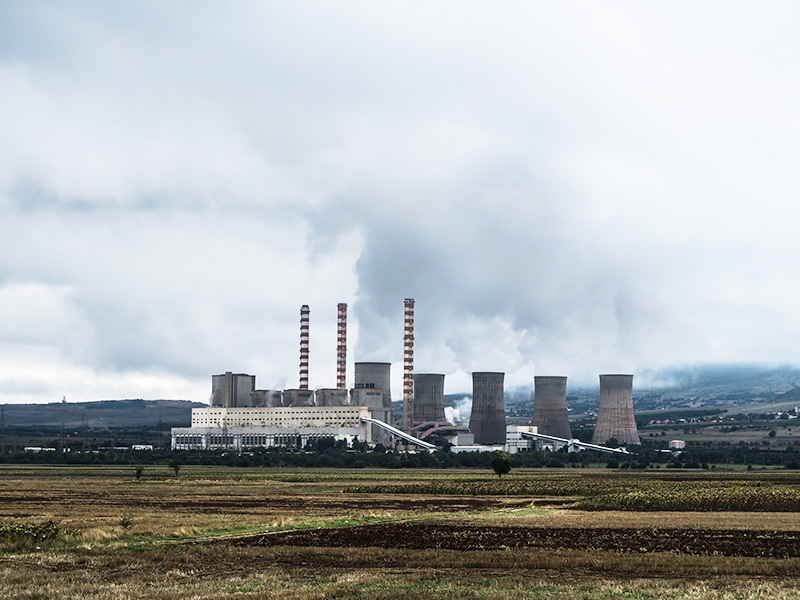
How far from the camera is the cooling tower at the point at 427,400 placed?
605ft

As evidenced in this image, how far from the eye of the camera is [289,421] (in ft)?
602

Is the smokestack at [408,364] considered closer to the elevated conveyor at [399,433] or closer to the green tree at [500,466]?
the elevated conveyor at [399,433]

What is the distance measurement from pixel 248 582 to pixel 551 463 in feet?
380

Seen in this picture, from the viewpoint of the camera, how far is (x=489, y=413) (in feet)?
573

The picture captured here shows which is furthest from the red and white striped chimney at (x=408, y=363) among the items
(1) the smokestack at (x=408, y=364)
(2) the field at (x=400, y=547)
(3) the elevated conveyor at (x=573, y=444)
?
(2) the field at (x=400, y=547)

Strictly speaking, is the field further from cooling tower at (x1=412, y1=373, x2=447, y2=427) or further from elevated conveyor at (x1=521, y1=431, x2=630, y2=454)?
cooling tower at (x1=412, y1=373, x2=447, y2=427)

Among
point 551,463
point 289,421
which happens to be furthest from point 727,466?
point 289,421

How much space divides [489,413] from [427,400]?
14.4m

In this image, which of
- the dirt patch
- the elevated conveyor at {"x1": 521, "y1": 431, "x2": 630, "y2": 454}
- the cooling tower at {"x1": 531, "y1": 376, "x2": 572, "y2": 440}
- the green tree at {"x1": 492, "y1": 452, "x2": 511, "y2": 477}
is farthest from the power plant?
the dirt patch

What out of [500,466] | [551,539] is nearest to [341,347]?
[500,466]

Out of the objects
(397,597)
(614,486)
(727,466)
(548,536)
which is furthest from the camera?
(727,466)

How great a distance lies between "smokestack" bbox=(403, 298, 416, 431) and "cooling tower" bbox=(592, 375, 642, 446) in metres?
32.7

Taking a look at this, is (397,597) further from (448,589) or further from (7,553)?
(7,553)

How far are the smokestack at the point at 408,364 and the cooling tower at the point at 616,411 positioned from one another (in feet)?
107
